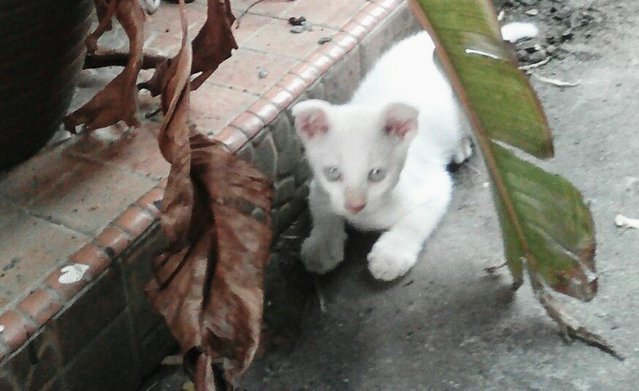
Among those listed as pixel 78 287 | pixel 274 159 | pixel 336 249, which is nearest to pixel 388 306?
pixel 336 249

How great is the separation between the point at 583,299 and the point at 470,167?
1.54 feet

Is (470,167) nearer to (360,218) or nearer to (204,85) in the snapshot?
(360,218)

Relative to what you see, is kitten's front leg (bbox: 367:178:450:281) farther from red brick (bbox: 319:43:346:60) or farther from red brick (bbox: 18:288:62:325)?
red brick (bbox: 18:288:62:325)

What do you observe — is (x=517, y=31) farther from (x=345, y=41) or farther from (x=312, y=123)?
(x=312, y=123)

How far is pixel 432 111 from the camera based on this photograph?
119 centimetres

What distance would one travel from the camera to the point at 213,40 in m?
0.94

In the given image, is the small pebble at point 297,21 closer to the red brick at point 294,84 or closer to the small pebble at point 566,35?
the red brick at point 294,84

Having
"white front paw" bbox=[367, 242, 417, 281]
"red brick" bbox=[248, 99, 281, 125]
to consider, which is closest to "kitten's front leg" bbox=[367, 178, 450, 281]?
"white front paw" bbox=[367, 242, 417, 281]

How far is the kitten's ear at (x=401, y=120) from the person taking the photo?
98cm

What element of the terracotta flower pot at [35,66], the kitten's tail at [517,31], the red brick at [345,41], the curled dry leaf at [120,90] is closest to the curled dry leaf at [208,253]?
the curled dry leaf at [120,90]

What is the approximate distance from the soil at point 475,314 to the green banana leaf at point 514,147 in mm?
113

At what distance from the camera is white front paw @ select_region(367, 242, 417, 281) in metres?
1.03

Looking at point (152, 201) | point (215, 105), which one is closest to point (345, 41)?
point (215, 105)

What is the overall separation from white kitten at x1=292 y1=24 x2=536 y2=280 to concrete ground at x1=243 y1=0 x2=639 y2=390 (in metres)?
0.04
